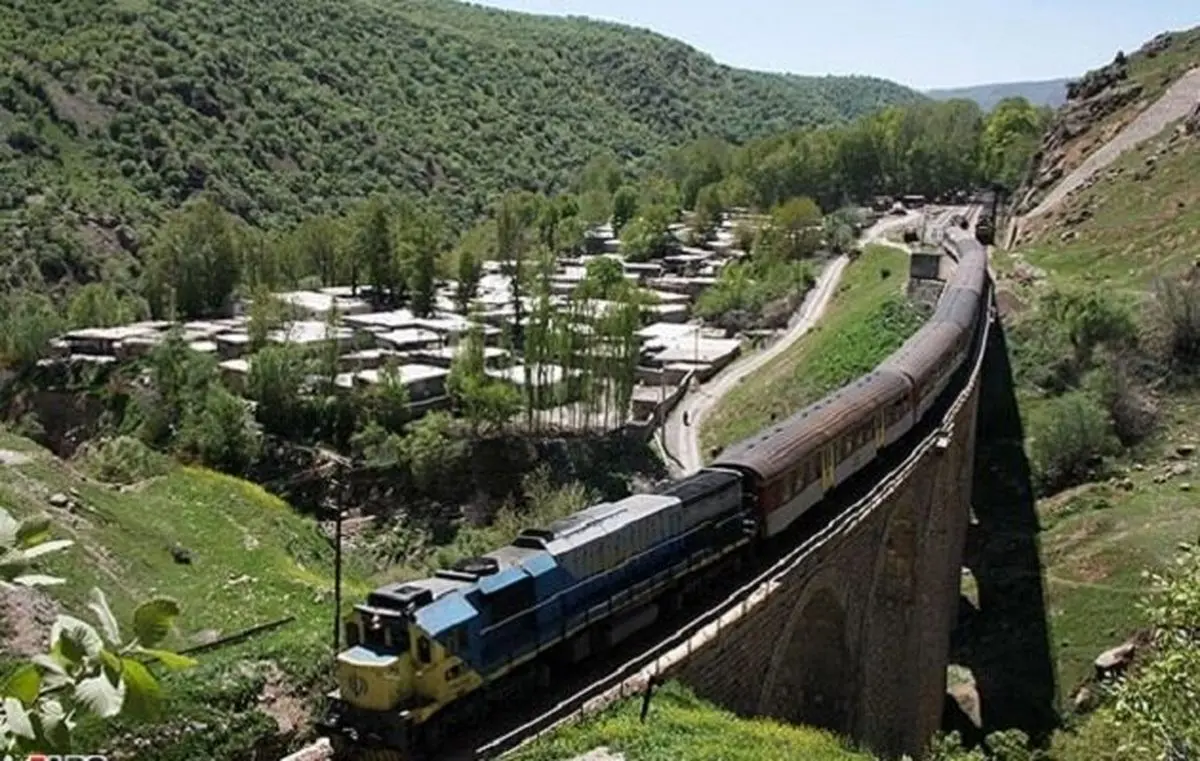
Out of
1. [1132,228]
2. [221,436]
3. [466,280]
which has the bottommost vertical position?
[221,436]

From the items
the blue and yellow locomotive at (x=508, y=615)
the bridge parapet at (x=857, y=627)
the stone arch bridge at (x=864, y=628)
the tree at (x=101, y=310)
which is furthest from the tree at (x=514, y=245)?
the blue and yellow locomotive at (x=508, y=615)

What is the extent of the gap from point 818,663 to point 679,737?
43.6 ft

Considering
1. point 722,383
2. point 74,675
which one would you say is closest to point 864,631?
point 74,675

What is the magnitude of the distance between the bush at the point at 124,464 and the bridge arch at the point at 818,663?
21317 mm

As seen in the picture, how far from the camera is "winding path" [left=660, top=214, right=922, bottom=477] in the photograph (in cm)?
6216

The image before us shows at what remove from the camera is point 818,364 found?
67000 mm

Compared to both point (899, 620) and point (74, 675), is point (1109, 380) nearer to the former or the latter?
point (899, 620)

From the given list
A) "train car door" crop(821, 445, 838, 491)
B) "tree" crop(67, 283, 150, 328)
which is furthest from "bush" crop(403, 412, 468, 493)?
"train car door" crop(821, 445, 838, 491)

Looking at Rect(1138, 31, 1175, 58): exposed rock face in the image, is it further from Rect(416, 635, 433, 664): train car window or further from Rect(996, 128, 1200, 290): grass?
Rect(416, 635, 433, 664): train car window

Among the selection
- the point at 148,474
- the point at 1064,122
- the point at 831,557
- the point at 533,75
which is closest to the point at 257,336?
the point at 148,474

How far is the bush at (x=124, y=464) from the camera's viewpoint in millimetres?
39594

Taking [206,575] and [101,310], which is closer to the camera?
[206,575]

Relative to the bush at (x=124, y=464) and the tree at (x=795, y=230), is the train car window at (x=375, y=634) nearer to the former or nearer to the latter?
the bush at (x=124, y=464)

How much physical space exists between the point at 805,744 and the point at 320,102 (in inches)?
5084
